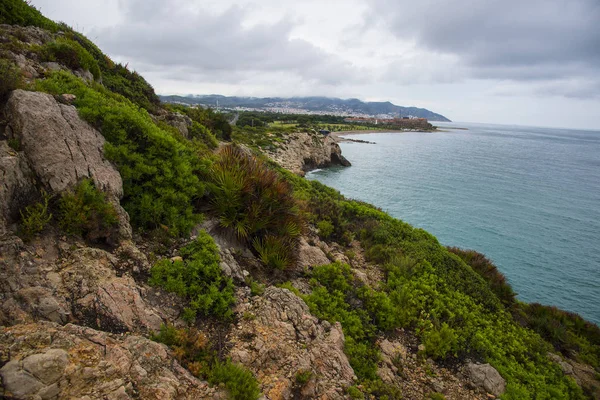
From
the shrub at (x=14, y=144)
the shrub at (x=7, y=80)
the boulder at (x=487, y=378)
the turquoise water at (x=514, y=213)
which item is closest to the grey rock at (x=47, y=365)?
the shrub at (x=14, y=144)

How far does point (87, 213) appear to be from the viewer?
16.9 ft

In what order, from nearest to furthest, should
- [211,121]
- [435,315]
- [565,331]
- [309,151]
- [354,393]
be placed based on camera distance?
[354,393] < [435,315] < [565,331] < [211,121] < [309,151]

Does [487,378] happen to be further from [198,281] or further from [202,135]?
[202,135]

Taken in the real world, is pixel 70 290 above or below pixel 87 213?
below

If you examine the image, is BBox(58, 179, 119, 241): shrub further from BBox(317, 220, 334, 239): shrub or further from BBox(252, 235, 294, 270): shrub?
BBox(317, 220, 334, 239): shrub

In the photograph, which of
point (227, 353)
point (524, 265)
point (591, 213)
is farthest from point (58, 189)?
point (591, 213)

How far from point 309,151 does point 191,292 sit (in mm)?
52593

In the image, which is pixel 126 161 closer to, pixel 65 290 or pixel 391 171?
pixel 65 290

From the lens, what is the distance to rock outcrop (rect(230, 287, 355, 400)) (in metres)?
4.93

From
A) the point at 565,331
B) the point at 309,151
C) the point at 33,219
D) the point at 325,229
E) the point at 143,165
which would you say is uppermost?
the point at 143,165

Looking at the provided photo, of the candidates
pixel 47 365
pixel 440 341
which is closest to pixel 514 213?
pixel 440 341

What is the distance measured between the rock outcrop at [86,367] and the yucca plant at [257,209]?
11.6 feet

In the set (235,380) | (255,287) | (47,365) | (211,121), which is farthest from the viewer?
(211,121)

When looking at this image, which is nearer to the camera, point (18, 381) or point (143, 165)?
point (18, 381)
